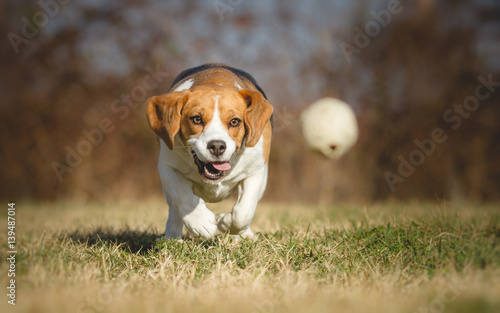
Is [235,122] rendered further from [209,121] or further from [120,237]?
[120,237]

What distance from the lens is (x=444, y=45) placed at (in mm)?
8922

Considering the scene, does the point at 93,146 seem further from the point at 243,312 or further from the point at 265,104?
the point at 243,312

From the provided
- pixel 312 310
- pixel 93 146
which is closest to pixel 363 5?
pixel 93 146

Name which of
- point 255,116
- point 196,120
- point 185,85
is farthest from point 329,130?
point 196,120

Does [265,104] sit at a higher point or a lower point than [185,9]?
lower

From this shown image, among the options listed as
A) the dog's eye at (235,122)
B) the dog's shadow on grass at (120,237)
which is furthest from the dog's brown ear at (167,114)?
the dog's shadow on grass at (120,237)

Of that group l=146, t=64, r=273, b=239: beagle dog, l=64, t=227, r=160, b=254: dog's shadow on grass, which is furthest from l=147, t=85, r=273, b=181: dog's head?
l=64, t=227, r=160, b=254: dog's shadow on grass

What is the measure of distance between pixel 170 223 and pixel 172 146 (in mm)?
1046

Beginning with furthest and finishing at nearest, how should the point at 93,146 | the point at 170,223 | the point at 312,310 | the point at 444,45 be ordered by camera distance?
the point at 93,146 → the point at 444,45 → the point at 170,223 → the point at 312,310

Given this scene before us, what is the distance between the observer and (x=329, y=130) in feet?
15.0

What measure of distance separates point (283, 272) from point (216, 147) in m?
0.95

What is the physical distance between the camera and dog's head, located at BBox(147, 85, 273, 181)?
3332 millimetres

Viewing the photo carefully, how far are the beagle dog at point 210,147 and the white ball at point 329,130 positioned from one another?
884mm

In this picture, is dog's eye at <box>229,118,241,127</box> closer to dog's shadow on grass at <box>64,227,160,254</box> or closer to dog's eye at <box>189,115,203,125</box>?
dog's eye at <box>189,115,203,125</box>
